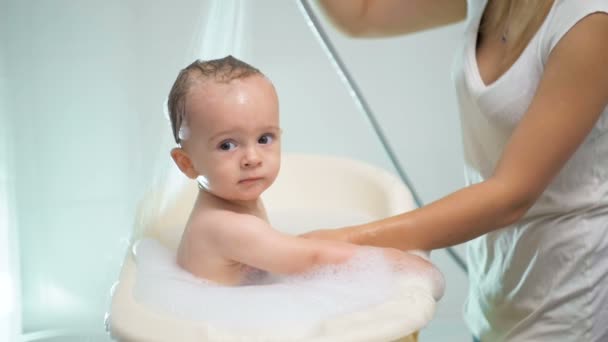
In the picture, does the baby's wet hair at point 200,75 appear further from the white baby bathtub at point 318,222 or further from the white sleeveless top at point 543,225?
the white sleeveless top at point 543,225

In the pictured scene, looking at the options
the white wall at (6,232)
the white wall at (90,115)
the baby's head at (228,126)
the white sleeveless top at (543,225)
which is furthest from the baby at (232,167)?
the white wall at (6,232)

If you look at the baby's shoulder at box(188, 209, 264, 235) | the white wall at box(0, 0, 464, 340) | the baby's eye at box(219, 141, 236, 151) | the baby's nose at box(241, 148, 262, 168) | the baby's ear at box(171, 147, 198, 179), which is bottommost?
the baby's shoulder at box(188, 209, 264, 235)

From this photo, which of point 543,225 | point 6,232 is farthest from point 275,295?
point 6,232

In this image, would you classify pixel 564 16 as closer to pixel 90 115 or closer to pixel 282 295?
pixel 282 295

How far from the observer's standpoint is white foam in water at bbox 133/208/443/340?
79 centimetres

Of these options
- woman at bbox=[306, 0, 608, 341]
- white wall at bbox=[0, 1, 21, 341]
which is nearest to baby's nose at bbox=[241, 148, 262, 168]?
woman at bbox=[306, 0, 608, 341]

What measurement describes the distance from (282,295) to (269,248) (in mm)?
67

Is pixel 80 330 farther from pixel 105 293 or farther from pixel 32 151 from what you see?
pixel 32 151

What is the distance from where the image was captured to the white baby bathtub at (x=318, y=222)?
0.76 metres

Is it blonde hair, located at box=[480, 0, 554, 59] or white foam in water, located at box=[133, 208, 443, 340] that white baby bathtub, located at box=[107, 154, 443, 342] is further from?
blonde hair, located at box=[480, 0, 554, 59]

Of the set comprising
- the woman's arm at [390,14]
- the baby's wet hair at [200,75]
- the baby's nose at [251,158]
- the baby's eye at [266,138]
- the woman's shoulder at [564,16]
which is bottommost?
the woman's shoulder at [564,16]

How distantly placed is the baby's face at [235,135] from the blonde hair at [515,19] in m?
0.33

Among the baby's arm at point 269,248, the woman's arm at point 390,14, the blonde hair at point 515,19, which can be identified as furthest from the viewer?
the woman's arm at point 390,14

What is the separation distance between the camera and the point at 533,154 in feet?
3.02
